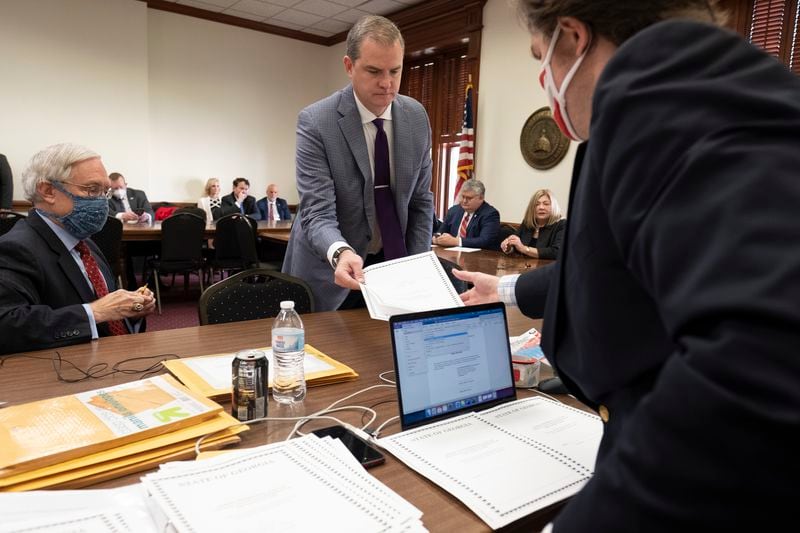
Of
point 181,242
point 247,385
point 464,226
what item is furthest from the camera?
point 464,226

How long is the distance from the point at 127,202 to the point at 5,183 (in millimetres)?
1324

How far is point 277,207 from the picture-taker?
29.5ft

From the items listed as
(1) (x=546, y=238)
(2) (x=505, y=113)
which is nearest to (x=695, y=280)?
(1) (x=546, y=238)

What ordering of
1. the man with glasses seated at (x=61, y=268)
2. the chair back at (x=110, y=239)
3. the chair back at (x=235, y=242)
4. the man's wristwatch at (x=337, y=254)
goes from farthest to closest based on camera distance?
1. the chair back at (x=235, y=242)
2. the chair back at (x=110, y=239)
3. the man's wristwatch at (x=337, y=254)
4. the man with glasses seated at (x=61, y=268)

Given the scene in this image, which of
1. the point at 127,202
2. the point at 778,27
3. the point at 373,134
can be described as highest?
the point at 778,27

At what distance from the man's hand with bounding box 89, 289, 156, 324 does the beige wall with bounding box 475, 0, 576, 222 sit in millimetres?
4951

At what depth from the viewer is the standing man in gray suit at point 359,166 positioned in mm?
2010

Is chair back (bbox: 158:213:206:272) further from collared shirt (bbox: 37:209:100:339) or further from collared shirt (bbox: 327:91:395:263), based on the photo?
collared shirt (bbox: 327:91:395:263)

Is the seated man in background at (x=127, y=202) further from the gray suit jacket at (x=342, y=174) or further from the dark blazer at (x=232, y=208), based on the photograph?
the gray suit jacket at (x=342, y=174)

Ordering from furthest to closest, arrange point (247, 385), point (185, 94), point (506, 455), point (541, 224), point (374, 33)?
point (185, 94) < point (541, 224) < point (374, 33) < point (247, 385) < point (506, 455)

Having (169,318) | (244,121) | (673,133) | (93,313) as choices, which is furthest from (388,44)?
(244,121)

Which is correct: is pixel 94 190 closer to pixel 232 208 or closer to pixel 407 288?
pixel 407 288

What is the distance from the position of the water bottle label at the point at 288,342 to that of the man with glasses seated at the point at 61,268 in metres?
0.70

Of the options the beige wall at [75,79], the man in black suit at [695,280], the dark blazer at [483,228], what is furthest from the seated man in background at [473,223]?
the beige wall at [75,79]
